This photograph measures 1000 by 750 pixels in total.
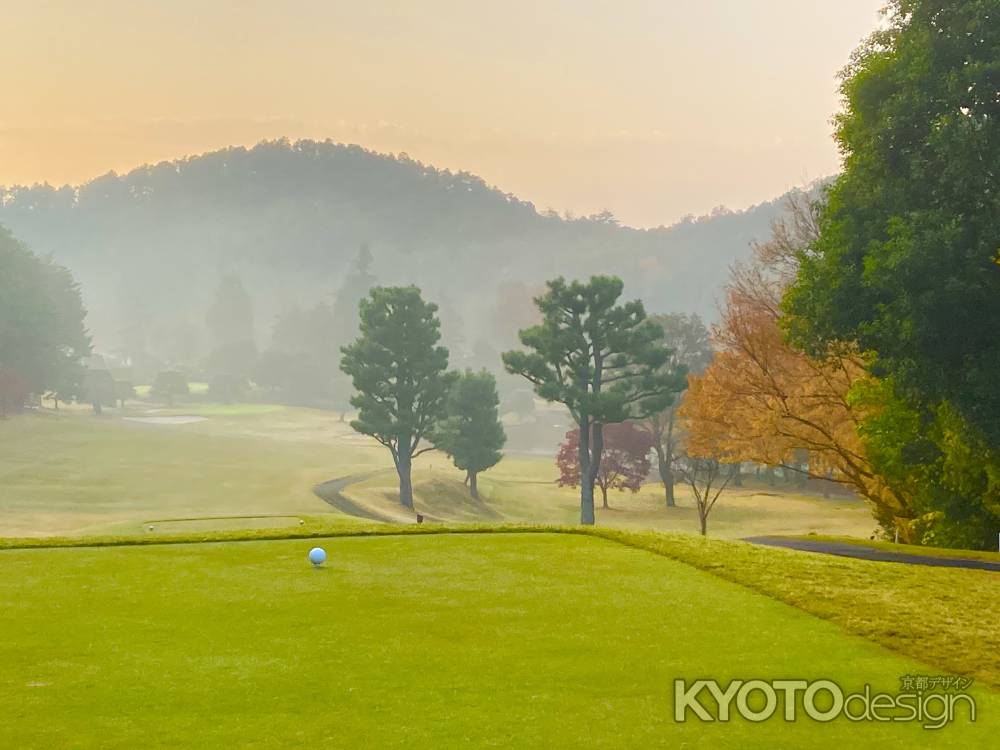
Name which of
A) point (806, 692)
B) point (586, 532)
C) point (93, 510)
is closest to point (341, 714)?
point (806, 692)

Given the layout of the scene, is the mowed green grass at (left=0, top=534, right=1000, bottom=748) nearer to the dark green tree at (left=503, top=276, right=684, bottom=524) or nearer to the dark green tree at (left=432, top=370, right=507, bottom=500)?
the dark green tree at (left=503, top=276, right=684, bottom=524)

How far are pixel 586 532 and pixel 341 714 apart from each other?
1115cm

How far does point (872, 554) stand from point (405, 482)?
159 feet

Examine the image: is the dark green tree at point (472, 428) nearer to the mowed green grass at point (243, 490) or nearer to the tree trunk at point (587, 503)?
the mowed green grass at point (243, 490)

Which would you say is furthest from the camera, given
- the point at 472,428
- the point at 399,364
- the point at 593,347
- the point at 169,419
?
the point at 169,419

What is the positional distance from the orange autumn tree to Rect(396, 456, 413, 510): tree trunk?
97.9 feet

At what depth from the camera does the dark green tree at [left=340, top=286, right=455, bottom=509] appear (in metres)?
62.8

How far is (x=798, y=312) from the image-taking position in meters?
23.6

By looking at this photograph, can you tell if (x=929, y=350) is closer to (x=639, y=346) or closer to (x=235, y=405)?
(x=639, y=346)

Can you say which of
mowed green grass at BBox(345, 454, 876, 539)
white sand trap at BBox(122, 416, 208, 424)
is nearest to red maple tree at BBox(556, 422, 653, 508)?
mowed green grass at BBox(345, 454, 876, 539)

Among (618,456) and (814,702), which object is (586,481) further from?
(814,702)

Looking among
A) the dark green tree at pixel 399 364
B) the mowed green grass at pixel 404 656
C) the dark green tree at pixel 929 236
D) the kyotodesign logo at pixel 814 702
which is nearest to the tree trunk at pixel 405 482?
the dark green tree at pixel 399 364

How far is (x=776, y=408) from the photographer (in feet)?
108

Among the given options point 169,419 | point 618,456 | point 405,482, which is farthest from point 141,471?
point 169,419
